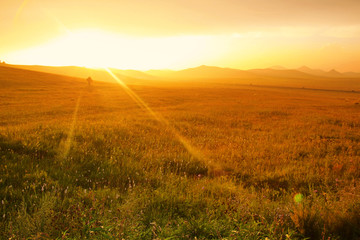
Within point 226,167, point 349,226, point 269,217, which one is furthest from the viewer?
point 226,167

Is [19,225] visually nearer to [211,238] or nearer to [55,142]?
[211,238]

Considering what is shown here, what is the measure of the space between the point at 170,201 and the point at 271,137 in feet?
25.8

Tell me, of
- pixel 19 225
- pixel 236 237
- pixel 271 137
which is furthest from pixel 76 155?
pixel 271 137

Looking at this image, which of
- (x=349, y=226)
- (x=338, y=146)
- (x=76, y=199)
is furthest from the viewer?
(x=338, y=146)

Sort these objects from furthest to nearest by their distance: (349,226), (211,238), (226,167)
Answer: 1. (226,167)
2. (349,226)
3. (211,238)

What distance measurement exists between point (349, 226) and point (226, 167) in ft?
10.1

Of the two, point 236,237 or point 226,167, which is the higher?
point 236,237

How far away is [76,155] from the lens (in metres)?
5.18

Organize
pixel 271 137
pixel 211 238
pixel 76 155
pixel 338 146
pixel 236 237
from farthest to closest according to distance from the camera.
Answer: pixel 271 137 → pixel 338 146 → pixel 76 155 → pixel 211 238 → pixel 236 237

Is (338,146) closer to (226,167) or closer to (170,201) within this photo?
(226,167)

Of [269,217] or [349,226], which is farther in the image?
[269,217]

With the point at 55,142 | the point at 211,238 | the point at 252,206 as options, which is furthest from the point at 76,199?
the point at 55,142

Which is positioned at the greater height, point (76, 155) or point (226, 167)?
point (76, 155)

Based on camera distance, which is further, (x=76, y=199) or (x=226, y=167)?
(x=226, y=167)
